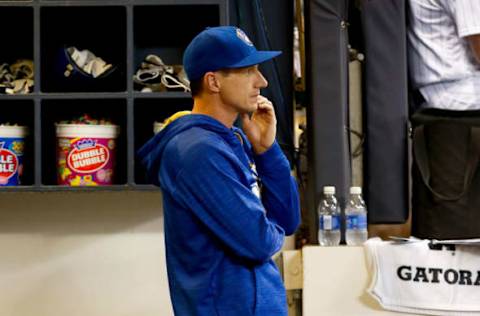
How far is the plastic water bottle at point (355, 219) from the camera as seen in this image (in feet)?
8.46

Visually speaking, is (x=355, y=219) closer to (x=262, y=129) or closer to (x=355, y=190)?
(x=355, y=190)

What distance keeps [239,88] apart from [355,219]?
3.05 feet

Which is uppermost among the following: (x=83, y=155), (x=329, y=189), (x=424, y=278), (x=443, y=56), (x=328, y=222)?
(x=443, y=56)

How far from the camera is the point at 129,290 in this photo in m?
2.74

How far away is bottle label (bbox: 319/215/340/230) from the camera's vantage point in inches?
102

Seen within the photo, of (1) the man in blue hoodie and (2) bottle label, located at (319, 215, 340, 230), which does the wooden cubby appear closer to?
(2) bottle label, located at (319, 215, 340, 230)

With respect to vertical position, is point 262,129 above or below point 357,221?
above

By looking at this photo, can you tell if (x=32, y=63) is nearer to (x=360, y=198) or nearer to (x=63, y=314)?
(x=63, y=314)

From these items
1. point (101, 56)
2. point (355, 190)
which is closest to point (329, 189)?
point (355, 190)

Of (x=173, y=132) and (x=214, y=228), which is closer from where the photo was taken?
(x=214, y=228)

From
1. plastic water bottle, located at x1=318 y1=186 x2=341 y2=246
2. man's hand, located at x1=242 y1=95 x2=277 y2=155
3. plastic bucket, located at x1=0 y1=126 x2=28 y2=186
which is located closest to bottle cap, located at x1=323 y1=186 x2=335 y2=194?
plastic water bottle, located at x1=318 y1=186 x2=341 y2=246

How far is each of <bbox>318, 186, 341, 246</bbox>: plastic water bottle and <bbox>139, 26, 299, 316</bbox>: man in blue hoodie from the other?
76cm

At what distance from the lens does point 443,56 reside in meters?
2.66

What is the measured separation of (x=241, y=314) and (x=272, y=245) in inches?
6.1
